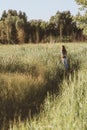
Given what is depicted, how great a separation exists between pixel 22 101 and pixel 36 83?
4.64ft

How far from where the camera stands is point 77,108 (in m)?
6.11

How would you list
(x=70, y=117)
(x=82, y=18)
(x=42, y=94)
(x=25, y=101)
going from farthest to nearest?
(x=82, y=18) → (x=42, y=94) → (x=25, y=101) → (x=70, y=117)

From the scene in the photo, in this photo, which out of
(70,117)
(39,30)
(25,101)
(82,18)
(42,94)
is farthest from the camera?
(39,30)

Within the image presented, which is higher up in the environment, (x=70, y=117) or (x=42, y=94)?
(x=70, y=117)

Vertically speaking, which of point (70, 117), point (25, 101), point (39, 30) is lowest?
point (39, 30)

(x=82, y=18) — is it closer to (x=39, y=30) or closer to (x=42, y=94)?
(x=42, y=94)

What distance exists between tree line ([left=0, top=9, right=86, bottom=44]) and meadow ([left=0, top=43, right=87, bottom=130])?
83.3 feet

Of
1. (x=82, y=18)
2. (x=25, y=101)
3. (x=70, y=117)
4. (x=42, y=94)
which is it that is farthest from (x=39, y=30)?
(x=70, y=117)

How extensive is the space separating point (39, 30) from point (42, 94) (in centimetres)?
3661

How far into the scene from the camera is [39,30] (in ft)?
159

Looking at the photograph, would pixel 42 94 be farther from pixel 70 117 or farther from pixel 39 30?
pixel 39 30

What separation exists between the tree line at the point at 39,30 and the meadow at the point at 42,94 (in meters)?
25.4

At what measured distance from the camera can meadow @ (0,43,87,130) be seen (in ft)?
18.8

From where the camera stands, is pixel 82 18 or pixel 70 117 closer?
pixel 70 117
